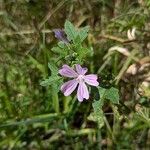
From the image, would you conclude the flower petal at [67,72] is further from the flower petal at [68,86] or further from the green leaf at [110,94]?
the green leaf at [110,94]

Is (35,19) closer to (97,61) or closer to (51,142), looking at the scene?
(97,61)

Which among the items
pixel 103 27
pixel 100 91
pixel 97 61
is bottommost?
pixel 100 91

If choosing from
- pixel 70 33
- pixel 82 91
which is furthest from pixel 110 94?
pixel 70 33

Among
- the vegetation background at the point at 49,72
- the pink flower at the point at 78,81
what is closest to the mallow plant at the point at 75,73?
the pink flower at the point at 78,81

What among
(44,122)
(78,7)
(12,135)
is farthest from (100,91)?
(78,7)

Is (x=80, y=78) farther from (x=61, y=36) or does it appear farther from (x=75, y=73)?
(x=61, y=36)

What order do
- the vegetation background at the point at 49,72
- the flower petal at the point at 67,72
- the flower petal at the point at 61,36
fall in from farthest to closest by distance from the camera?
1. the vegetation background at the point at 49,72
2. the flower petal at the point at 61,36
3. the flower petal at the point at 67,72

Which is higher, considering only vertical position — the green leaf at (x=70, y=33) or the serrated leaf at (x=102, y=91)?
the green leaf at (x=70, y=33)
